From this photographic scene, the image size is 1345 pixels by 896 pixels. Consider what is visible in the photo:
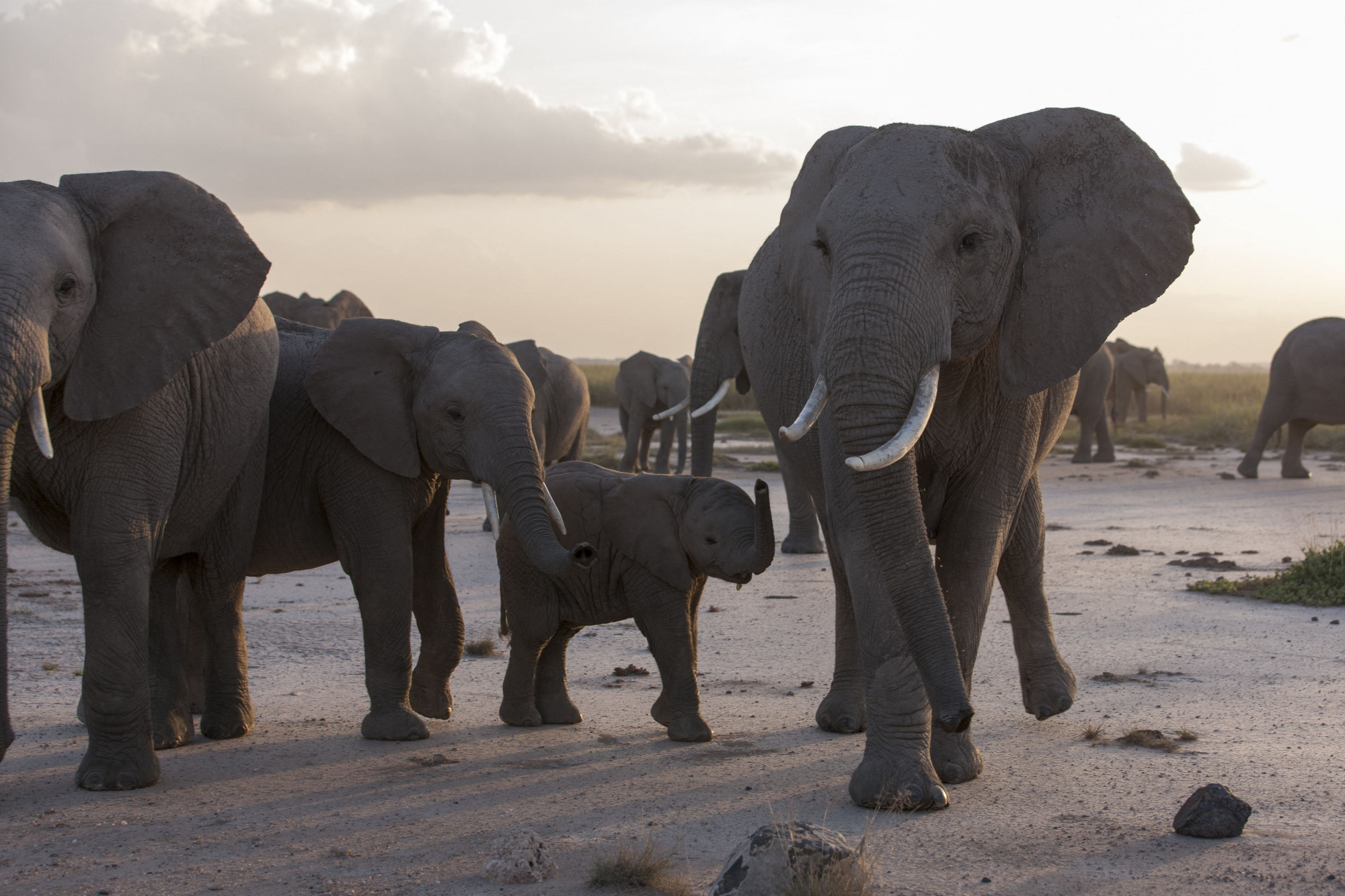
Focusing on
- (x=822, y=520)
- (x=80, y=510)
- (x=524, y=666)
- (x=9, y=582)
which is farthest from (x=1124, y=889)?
(x=9, y=582)

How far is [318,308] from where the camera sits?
50.7 feet

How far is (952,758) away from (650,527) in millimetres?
1712

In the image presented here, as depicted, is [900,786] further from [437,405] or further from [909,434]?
[437,405]

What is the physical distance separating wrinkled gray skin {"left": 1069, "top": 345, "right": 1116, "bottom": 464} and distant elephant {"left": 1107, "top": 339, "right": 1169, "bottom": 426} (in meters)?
10.3

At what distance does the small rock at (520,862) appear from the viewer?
4234 millimetres

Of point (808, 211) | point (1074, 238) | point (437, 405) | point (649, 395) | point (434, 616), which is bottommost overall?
point (434, 616)

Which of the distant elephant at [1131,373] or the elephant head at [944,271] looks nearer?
the elephant head at [944,271]

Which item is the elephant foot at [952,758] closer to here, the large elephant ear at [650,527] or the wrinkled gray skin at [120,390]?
the large elephant ear at [650,527]

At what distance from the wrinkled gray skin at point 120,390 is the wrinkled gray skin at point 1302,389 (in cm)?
1863

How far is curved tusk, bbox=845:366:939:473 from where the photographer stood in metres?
4.23

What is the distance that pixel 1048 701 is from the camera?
636 centimetres

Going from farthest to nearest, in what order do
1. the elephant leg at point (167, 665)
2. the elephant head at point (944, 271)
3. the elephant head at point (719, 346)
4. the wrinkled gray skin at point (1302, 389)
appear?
the wrinkled gray skin at point (1302, 389), the elephant head at point (719, 346), the elephant leg at point (167, 665), the elephant head at point (944, 271)

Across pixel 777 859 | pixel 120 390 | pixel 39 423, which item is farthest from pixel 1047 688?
pixel 39 423

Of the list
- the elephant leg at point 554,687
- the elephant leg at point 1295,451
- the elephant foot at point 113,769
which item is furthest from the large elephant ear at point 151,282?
the elephant leg at point 1295,451
